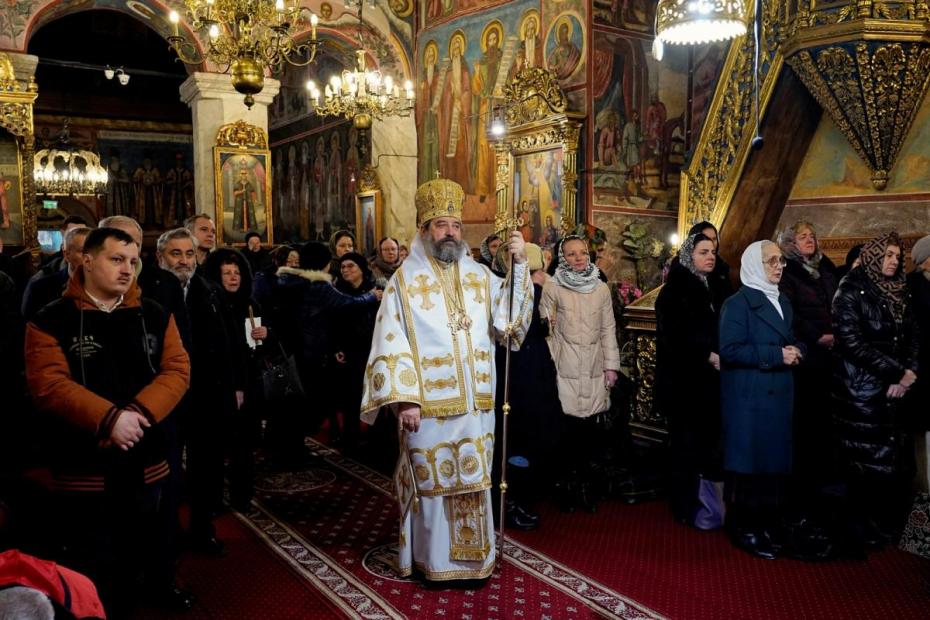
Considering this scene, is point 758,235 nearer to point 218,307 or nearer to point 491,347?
point 491,347

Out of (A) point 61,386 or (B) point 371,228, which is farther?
(B) point 371,228

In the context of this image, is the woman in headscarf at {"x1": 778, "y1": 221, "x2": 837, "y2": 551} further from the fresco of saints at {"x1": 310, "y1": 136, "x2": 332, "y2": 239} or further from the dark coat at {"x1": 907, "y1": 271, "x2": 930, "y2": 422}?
the fresco of saints at {"x1": 310, "y1": 136, "x2": 332, "y2": 239}

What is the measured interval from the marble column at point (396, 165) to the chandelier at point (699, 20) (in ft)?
26.2

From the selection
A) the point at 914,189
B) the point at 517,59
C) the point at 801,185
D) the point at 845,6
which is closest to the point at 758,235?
the point at 801,185

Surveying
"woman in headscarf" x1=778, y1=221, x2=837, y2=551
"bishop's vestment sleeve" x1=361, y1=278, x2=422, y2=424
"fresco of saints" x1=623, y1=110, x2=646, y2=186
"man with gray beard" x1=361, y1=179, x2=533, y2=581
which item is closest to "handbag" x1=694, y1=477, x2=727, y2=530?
"woman in headscarf" x1=778, y1=221, x2=837, y2=551

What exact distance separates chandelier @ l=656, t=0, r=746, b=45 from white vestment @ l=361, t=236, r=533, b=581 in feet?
8.58

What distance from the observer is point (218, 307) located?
4195 millimetres

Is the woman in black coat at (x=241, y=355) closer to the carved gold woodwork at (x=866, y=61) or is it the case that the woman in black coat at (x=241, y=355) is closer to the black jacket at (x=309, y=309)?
the black jacket at (x=309, y=309)

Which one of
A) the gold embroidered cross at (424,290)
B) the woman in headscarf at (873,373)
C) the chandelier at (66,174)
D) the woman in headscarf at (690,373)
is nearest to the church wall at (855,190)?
the woman in headscarf at (873,373)

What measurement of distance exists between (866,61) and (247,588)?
5.97 metres

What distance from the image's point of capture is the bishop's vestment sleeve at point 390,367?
368 centimetres

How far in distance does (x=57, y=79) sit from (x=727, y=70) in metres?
18.3

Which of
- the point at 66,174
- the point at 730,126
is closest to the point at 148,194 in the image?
the point at 66,174

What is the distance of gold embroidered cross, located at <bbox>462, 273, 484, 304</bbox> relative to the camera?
3.96 metres
